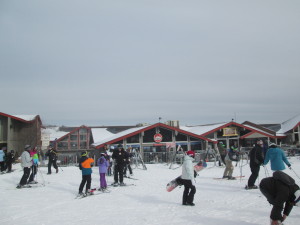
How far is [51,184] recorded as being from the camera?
12422mm

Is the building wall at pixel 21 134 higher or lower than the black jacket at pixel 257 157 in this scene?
higher

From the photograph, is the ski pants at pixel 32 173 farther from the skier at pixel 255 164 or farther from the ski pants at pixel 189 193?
the skier at pixel 255 164

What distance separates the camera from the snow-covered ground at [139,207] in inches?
236

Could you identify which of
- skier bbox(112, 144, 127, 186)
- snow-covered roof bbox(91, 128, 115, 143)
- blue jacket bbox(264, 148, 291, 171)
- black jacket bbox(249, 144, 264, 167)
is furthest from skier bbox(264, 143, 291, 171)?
snow-covered roof bbox(91, 128, 115, 143)

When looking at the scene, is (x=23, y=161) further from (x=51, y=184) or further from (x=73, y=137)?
(x=73, y=137)

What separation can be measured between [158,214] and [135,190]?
374cm

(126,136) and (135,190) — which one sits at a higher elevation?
(126,136)

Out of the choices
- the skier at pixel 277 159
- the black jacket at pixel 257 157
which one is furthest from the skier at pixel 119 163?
the skier at pixel 277 159

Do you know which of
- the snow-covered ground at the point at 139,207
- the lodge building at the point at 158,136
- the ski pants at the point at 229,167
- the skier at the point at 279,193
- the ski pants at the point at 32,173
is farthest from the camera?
the lodge building at the point at 158,136

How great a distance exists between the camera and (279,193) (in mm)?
4754

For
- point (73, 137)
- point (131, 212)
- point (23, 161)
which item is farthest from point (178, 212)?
point (73, 137)

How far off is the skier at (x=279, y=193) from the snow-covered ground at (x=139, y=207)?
0.74 meters

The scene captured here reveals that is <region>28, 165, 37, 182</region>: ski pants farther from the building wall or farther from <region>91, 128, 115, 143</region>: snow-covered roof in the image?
the building wall

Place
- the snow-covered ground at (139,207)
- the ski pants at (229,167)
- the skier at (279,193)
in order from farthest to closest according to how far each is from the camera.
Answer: the ski pants at (229,167) → the snow-covered ground at (139,207) → the skier at (279,193)
